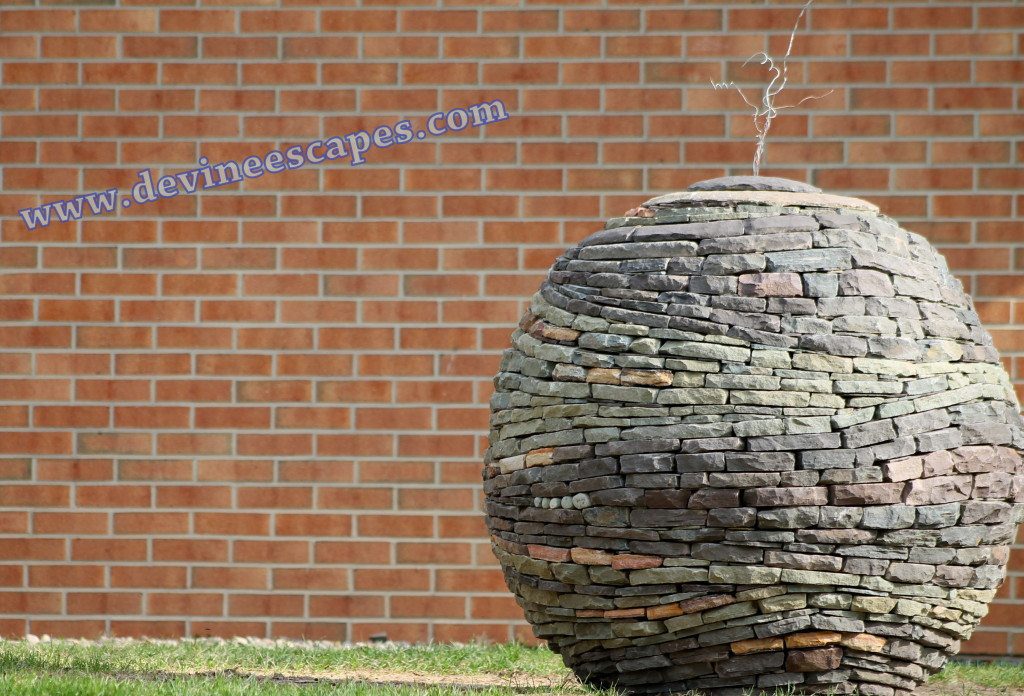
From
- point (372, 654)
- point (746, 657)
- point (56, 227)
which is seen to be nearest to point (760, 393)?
point (746, 657)

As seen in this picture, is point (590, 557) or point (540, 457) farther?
point (540, 457)

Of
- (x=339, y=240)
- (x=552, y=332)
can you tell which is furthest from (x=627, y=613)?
(x=339, y=240)

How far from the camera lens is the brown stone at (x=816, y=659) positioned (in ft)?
11.1

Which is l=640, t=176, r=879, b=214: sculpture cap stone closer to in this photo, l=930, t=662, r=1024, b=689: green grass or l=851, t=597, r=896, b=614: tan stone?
l=851, t=597, r=896, b=614: tan stone

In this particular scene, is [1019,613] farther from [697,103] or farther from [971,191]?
[697,103]

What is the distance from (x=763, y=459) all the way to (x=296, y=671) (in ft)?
8.35

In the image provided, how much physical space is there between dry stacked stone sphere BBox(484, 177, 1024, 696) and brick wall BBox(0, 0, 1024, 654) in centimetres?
243

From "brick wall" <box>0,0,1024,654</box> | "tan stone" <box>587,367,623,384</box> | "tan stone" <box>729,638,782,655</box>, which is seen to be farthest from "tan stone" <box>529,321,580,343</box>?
"brick wall" <box>0,0,1024,654</box>

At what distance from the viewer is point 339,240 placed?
20.1 ft

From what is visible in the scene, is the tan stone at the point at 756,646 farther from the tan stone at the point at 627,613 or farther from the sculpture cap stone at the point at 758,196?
the sculpture cap stone at the point at 758,196

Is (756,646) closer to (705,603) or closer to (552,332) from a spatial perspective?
(705,603)

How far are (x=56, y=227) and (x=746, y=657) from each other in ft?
14.7

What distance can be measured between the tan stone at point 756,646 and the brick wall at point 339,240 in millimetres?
2683

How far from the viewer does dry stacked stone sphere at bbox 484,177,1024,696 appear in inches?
130
